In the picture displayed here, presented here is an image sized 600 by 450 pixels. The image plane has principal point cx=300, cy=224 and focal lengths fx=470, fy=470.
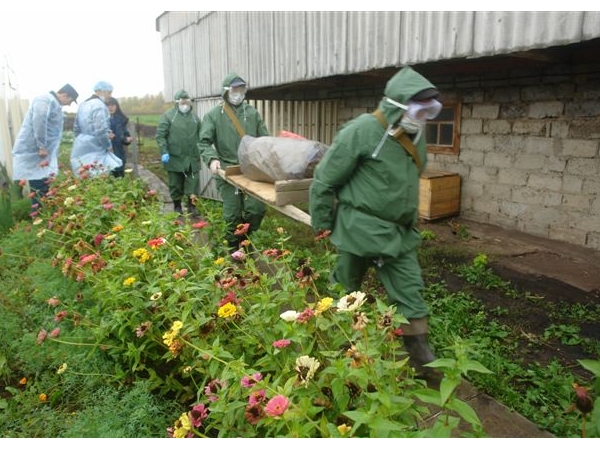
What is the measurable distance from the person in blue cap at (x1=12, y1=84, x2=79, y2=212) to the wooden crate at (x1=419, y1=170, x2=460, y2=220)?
5.04m

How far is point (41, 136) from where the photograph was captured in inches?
255

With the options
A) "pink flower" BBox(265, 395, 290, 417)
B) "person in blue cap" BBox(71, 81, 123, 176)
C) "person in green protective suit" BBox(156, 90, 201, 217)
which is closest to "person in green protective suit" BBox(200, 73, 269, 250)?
"person in green protective suit" BBox(156, 90, 201, 217)

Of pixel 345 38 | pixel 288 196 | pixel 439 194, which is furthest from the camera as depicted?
pixel 439 194

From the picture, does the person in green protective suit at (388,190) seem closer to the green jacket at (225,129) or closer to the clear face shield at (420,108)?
the clear face shield at (420,108)

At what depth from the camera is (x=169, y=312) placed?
87.2 inches

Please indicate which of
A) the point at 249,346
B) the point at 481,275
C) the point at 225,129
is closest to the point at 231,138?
the point at 225,129

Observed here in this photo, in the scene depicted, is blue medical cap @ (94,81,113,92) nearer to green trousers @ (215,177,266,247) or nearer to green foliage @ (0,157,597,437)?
green trousers @ (215,177,266,247)

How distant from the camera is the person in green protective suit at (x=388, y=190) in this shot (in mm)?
2549

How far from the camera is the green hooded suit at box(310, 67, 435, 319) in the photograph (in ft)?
8.46

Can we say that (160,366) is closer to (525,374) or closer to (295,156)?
(295,156)

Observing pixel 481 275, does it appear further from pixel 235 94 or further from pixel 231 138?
pixel 235 94

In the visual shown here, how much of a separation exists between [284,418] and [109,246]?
211 centimetres

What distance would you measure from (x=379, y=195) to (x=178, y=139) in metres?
5.25

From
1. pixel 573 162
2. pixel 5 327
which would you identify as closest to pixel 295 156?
pixel 5 327
